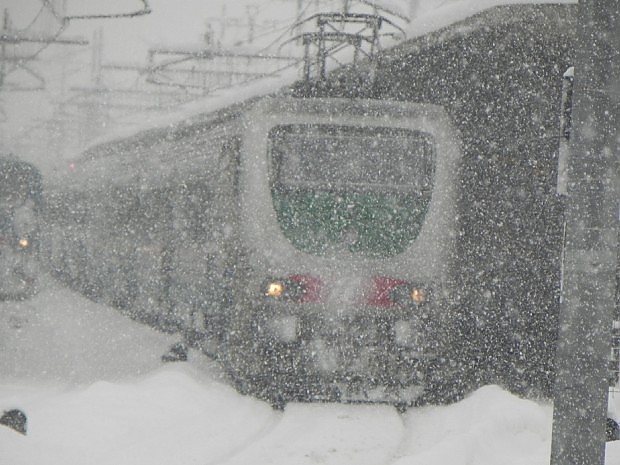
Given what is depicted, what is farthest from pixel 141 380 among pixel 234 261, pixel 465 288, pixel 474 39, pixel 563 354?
pixel 563 354

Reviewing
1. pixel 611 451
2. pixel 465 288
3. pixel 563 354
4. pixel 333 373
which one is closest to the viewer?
pixel 563 354

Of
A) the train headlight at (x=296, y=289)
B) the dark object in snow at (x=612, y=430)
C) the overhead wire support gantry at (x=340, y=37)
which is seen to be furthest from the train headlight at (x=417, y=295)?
the dark object in snow at (x=612, y=430)

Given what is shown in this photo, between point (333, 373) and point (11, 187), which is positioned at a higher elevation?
point (11, 187)

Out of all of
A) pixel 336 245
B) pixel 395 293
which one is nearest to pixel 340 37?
pixel 336 245

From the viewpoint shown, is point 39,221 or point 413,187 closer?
point 413,187

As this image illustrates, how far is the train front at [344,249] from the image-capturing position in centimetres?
800

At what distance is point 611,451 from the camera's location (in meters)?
5.58

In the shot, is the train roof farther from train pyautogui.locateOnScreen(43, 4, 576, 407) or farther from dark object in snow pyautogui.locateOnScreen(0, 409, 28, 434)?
dark object in snow pyautogui.locateOnScreen(0, 409, 28, 434)

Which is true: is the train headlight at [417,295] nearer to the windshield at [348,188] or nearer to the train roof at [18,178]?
the windshield at [348,188]

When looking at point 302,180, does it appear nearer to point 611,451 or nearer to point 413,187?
point 413,187

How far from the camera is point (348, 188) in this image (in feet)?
26.9

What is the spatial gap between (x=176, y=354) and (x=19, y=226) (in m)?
8.59

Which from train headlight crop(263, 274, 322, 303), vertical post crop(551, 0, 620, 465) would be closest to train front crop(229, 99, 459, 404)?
train headlight crop(263, 274, 322, 303)

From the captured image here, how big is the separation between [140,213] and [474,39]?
6.32 meters
